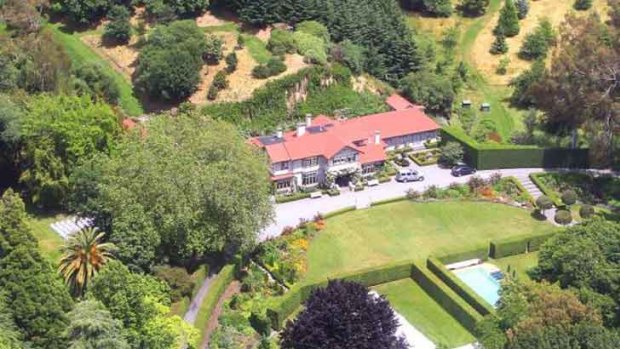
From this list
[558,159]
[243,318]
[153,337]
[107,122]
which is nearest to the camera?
[153,337]

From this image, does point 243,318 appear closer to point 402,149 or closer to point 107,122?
point 107,122

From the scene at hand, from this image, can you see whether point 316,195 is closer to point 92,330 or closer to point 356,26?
point 356,26

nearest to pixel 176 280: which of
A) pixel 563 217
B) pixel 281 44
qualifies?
pixel 563 217

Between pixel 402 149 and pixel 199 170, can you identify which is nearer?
pixel 199 170

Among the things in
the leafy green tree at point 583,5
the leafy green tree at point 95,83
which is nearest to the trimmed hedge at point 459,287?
the leafy green tree at point 95,83

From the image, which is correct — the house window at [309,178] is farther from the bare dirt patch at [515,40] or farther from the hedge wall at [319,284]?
the bare dirt patch at [515,40]

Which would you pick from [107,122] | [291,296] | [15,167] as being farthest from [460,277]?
[15,167]

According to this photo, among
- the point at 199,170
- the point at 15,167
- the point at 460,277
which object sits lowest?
the point at 460,277

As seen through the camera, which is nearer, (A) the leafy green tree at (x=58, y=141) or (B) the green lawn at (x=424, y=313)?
(B) the green lawn at (x=424, y=313)
